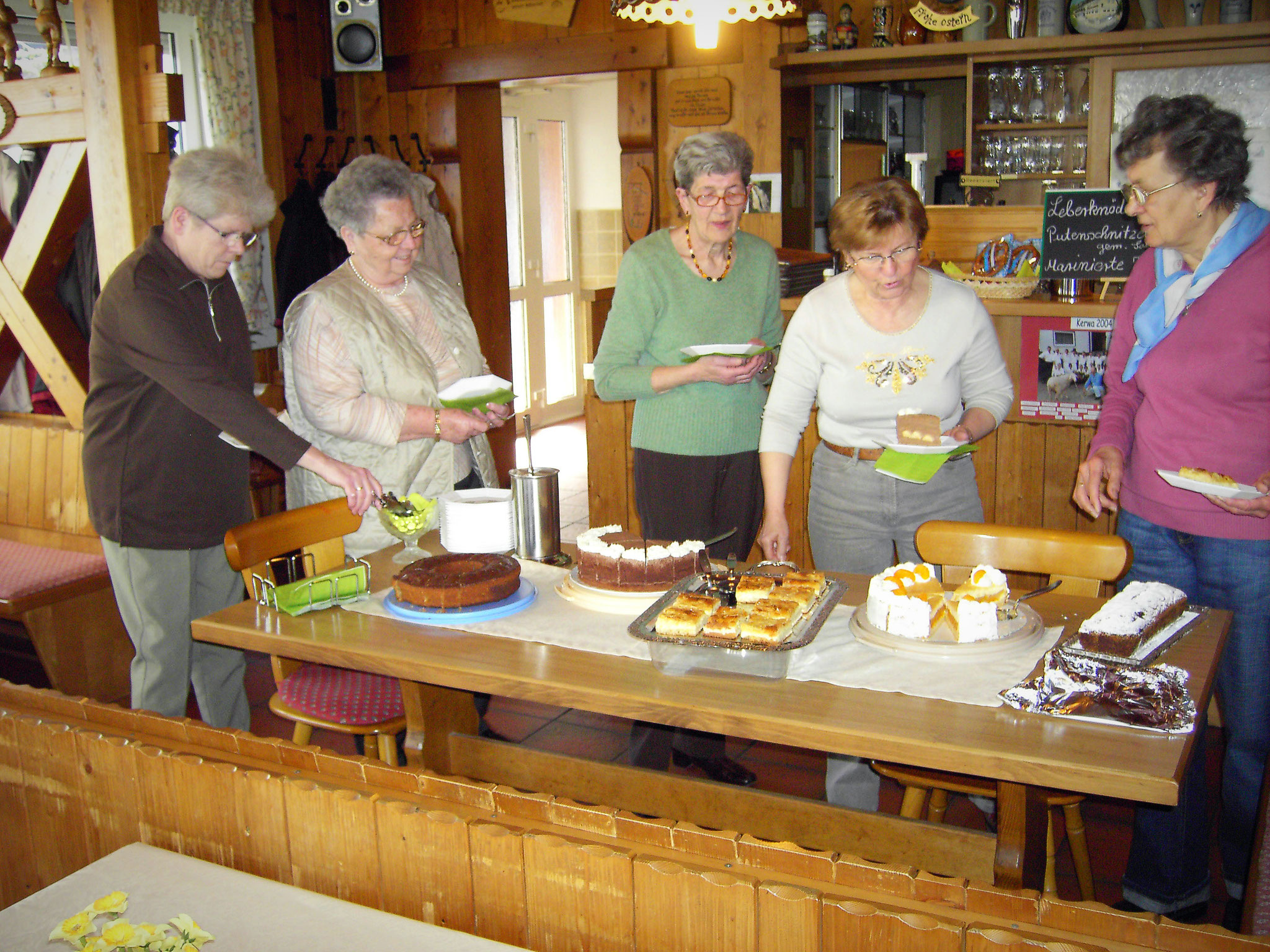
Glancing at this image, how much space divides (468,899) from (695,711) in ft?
1.32

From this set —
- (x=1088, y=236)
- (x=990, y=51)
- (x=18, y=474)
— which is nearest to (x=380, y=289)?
(x=18, y=474)

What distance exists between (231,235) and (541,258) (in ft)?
20.1

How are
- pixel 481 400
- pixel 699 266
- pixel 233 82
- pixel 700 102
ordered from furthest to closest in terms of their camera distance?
1. pixel 233 82
2. pixel 700 102
3. pixel 699 266
4. pixel 481 400

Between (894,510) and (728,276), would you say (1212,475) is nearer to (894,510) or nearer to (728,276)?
(894,510)

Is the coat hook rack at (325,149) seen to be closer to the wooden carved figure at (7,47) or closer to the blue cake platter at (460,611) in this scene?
the wooden carved figure at (7,47)

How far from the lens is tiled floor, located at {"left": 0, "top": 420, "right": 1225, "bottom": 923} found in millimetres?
2500

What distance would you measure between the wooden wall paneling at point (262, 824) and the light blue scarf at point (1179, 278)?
5.91 feet

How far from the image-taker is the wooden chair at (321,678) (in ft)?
7.48

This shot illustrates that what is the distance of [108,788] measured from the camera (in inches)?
→ 67.3

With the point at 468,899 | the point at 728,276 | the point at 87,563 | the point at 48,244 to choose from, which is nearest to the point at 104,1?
the point at 48,244

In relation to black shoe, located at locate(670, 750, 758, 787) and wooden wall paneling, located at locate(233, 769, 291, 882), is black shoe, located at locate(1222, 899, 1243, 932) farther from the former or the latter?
wooden wall paneling, located at locate(233, 769, 291, 882)

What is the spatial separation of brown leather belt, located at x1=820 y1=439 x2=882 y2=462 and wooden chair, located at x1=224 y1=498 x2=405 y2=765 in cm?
108

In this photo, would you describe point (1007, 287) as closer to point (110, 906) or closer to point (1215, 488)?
point (1215, 488)

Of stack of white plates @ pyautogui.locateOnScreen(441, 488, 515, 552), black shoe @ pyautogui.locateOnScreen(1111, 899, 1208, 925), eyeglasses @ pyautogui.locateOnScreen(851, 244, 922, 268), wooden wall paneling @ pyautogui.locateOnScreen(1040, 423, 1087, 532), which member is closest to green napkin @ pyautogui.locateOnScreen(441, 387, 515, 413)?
stack of white plates @ pyautogui.locateOnScreen(441, 488, 515, 552)
